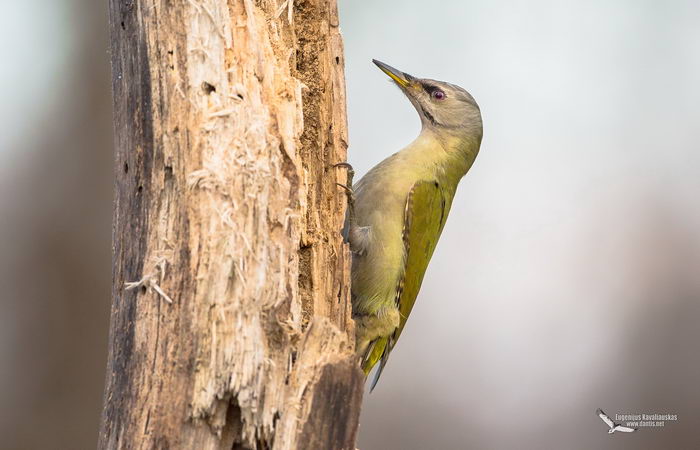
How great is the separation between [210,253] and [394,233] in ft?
5.79

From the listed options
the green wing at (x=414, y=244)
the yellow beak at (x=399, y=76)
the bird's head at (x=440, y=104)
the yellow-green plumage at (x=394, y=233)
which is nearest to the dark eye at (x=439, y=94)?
the bird's head at (x=440, y=104)

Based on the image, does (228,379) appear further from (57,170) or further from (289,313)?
(57,170)

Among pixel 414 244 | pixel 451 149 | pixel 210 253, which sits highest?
pixel 451 149

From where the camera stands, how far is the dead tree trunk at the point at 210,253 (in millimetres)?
2273

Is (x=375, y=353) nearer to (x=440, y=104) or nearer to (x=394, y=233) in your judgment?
(x=394, y=233)

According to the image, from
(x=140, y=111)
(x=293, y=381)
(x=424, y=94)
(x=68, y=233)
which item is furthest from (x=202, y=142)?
(x=68, y=233)

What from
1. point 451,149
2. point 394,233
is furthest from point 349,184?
point 451,149

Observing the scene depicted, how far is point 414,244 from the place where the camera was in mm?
4035

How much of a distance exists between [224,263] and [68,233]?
10.4ft

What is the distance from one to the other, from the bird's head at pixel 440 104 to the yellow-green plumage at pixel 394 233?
0.53 feet

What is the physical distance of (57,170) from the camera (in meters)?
5.21

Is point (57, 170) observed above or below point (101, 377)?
above

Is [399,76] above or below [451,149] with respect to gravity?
above

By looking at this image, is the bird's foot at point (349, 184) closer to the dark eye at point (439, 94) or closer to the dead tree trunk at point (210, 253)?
the dead tree trunk at point (210, 253)
